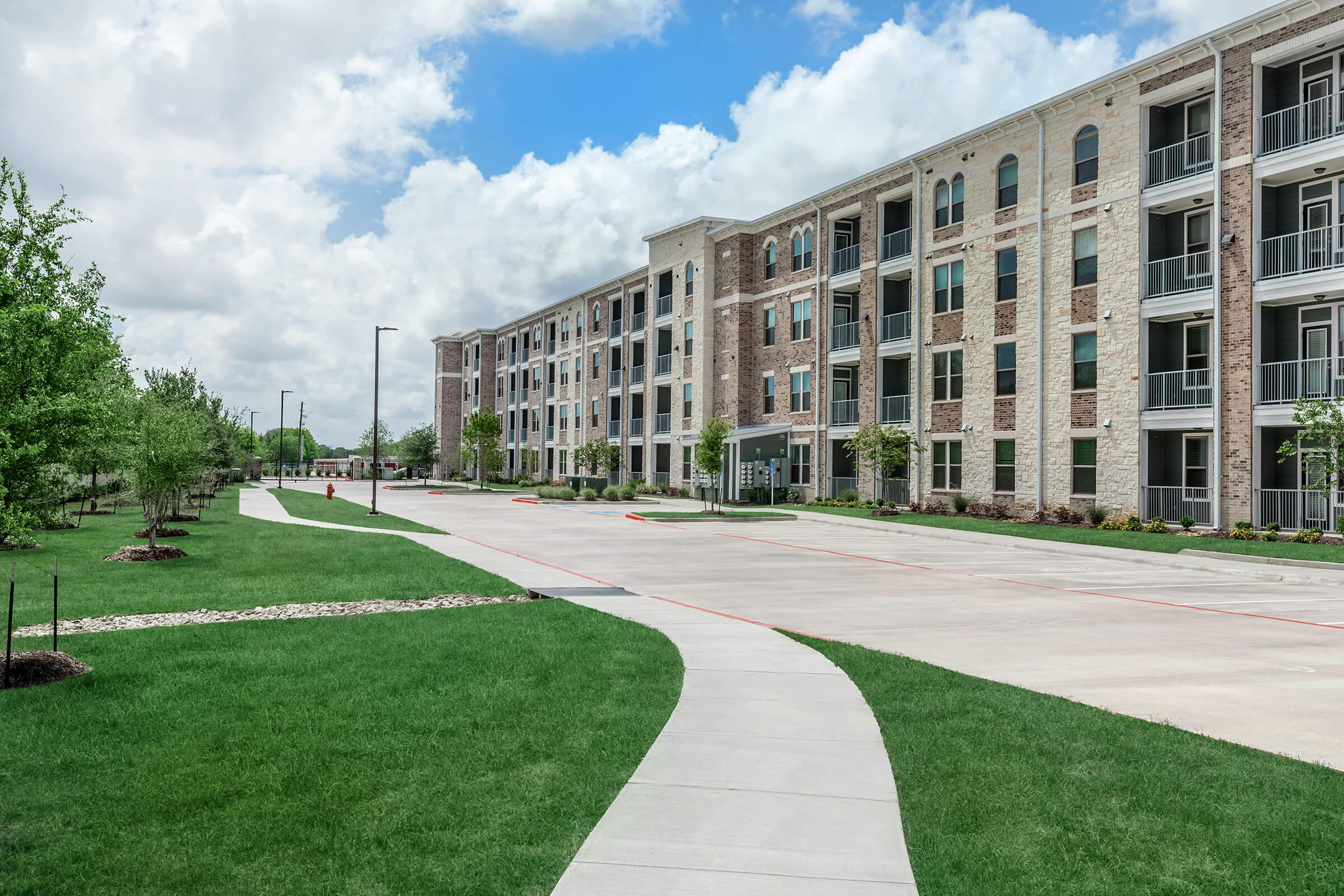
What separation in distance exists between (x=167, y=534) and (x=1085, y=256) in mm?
28130

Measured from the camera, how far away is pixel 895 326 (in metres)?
38.9

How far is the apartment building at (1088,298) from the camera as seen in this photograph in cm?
2536

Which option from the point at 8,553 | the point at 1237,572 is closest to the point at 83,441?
the point at 8,553

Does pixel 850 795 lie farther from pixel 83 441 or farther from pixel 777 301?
Answer: pixel 777 301

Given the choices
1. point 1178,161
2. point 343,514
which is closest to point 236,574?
point 343,514

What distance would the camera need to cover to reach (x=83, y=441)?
Answer: 8055mm

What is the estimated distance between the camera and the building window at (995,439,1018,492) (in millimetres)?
32844

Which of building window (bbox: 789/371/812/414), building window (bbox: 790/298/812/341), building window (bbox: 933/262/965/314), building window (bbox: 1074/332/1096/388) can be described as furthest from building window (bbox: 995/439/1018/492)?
building window (bbox: 790/298/812/341)

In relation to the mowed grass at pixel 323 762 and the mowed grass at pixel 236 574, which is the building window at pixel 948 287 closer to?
the mowed grass at pixel 236 574

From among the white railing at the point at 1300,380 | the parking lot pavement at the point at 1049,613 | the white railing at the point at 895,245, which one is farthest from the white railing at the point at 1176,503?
the white railing at the point at 895,245

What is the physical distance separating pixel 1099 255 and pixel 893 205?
467 inches

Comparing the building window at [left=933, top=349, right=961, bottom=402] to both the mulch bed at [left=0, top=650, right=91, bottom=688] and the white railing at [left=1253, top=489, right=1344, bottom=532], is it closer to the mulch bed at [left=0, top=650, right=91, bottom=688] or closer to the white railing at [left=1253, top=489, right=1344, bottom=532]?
the white railing at [left=1253, top=489, right=1344, bottom=532]

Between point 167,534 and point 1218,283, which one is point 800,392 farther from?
point 167,534

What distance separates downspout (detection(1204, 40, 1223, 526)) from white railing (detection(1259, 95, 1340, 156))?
1098 mm
